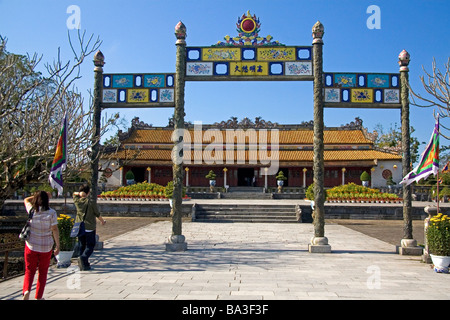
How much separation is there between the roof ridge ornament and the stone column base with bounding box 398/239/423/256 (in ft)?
20.3

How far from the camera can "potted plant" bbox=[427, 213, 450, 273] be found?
7312 millimetres

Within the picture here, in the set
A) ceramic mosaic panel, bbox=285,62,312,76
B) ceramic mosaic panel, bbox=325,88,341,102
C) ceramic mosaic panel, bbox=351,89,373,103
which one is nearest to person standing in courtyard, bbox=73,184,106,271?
ceramic mosaic panel, bbox=285,62,312,76

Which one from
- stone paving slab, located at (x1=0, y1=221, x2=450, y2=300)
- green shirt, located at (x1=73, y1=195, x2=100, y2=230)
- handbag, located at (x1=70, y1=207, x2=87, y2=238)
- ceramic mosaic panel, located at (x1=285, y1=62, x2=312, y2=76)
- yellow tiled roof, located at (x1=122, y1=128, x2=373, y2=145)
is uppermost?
yellow tiled roof, located at (x1=122, y1=128, x2=373, y2=145)

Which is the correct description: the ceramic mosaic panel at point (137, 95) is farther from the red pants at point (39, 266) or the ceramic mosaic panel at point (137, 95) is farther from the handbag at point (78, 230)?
the red pants at point (39, 266)

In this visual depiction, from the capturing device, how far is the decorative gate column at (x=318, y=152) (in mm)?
9461

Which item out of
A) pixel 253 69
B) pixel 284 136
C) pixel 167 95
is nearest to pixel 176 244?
pixel 167 95

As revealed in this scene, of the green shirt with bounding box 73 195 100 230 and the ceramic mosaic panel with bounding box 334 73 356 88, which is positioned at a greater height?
the ceramic mosaic panel with bounding box 334 73 356 88

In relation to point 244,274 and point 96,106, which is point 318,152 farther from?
point 96,106

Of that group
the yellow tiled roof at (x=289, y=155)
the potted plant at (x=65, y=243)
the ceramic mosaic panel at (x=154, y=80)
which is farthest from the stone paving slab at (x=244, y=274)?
the yellow tiled roof at (x=289, y=155)

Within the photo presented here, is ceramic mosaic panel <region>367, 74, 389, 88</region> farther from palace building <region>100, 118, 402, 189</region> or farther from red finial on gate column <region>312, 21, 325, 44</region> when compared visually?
palace building <region>100, 118, 402, 189</region>

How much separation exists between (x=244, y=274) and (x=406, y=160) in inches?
214

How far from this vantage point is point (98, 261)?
26.7 ft

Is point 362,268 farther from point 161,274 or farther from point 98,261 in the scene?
point 98,261

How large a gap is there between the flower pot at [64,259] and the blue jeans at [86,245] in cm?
41
